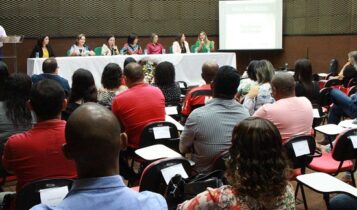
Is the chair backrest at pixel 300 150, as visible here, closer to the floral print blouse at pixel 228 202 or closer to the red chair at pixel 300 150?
the red chair at pixel 300 150

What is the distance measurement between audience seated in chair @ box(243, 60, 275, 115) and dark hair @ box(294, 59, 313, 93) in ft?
1.94

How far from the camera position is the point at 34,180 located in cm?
237

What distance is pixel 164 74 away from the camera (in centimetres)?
490

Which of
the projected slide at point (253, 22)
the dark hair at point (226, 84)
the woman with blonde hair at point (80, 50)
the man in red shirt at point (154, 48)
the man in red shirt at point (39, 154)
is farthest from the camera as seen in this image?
the projected slide at point (253, 22)

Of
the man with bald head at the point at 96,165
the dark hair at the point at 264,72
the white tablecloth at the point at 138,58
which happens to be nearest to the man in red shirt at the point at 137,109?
the dark hair at the point at 264,72

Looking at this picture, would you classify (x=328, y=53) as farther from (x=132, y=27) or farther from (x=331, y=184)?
(x=331, y=184)

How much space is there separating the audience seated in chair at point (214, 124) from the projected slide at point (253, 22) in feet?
31.0

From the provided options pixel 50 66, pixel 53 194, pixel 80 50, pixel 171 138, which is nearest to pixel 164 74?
pixel 171 138

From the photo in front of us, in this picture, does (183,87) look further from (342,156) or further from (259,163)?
(259,163)

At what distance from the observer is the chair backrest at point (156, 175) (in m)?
2.34

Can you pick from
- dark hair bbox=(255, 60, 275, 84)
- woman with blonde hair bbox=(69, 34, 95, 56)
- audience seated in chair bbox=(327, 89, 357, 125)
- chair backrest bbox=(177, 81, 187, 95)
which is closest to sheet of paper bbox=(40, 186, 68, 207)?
dark hair bbox=(255, 60, 275, 84)

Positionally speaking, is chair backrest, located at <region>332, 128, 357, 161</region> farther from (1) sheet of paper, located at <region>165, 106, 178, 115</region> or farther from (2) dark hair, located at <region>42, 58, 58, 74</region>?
(2) dark hair, located at <region>42, 58, 58, 74</region>

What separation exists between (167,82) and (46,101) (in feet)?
8.36

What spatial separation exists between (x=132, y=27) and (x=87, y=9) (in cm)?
135
